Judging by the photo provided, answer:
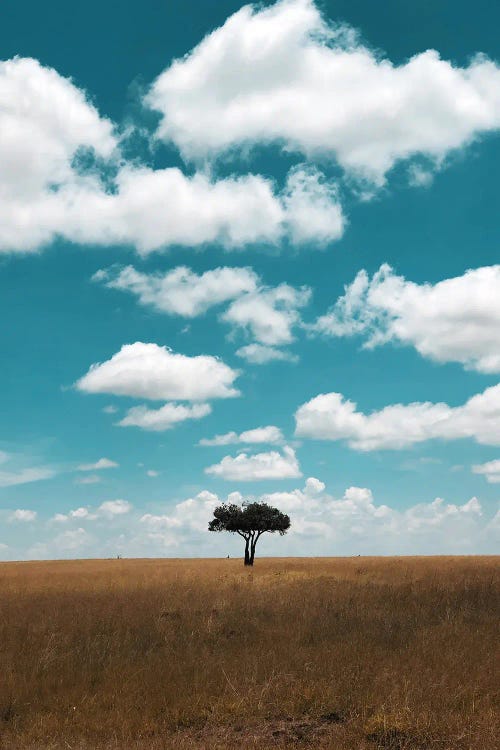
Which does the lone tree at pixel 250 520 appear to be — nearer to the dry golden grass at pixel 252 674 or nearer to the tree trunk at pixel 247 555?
the tree trunk at pixel 247 555

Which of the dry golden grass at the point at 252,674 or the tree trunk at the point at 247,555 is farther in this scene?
the tree trunk at the point at 247,555

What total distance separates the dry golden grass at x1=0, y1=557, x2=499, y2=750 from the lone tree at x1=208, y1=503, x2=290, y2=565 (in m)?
39.1

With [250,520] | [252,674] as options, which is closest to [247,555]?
[250,520]

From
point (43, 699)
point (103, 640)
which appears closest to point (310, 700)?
point (43, 699)

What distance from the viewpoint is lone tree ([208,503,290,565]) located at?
55188mm

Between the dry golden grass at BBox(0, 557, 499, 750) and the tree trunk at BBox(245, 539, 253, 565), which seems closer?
the dry golden grass at BBox(0, 557, 499, 750)

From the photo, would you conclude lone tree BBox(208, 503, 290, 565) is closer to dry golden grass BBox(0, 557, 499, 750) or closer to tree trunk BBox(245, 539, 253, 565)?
tree trunk BBox(245, 539, 253, 565)

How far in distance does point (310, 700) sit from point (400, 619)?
18.0 feet

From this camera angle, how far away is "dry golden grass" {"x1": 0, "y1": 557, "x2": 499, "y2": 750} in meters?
7.66

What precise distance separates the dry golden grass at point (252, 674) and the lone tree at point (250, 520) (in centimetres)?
3913

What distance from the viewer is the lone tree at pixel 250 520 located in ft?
181

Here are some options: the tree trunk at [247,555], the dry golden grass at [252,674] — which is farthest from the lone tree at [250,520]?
the dry golden grass at [252,674]

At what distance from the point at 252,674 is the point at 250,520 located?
151ft

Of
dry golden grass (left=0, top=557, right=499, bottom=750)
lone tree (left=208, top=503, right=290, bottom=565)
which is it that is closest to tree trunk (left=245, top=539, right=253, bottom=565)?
lone tree (left=208, top=503, right=290, bottom=565)
